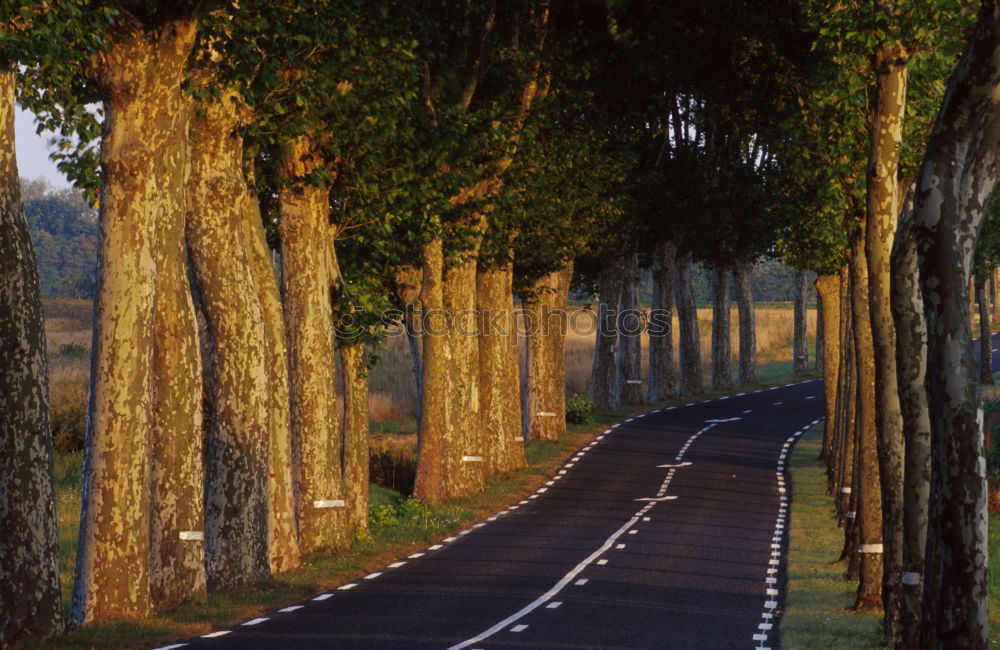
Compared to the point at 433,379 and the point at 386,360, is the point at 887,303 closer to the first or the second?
the point at 433,379

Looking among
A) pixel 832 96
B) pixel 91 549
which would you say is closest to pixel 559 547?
pixel 832 96

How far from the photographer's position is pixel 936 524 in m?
10.3

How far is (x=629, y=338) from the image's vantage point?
5512 cm

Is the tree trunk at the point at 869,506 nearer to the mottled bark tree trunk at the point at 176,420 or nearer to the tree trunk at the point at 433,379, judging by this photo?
the mottled bark tree trunk at the point at 176,420

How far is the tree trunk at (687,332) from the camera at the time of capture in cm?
5969

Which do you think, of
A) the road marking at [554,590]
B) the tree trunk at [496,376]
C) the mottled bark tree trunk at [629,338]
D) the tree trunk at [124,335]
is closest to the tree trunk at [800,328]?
the mottled bark tree trunk at [629,338]

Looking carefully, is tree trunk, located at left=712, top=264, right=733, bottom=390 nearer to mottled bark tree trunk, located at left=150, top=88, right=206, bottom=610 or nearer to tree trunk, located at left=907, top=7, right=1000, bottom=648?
mottled bark tree trunk, located at left=150, top=88, right=206, bottom=610

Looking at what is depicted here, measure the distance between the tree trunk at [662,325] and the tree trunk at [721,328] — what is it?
3.26 m

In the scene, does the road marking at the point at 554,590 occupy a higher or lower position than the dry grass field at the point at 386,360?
lower

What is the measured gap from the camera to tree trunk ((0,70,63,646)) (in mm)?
14727

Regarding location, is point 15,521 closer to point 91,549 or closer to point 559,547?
point 91,549

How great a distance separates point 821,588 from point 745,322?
45730 millimetres

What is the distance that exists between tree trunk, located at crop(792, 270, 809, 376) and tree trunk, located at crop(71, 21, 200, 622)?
2170 inches

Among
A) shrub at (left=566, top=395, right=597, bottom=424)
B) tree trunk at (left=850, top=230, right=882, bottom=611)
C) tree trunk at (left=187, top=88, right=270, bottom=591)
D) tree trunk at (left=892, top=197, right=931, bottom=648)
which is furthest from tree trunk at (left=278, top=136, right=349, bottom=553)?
shrub at (left=566, top=395, right=597, bottom=424)
